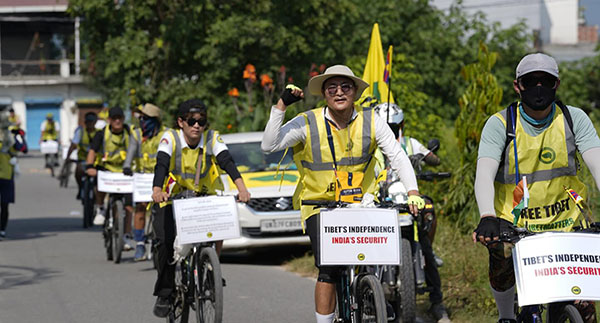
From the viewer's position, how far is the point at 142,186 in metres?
12.3

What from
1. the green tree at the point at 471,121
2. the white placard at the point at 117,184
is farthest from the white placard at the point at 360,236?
the white placard at the point at 117,184

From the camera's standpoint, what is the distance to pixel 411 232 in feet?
28.3

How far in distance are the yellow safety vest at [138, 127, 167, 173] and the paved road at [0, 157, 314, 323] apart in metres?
1.21

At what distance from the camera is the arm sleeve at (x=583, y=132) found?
563 cm

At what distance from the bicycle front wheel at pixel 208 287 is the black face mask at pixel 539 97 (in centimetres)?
273

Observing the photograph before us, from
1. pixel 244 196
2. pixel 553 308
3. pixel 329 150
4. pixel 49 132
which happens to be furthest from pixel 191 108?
pixel 49 132

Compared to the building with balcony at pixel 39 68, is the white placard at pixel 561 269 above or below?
below

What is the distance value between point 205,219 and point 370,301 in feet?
6.69

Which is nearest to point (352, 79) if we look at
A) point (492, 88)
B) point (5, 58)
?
point (492, 88)

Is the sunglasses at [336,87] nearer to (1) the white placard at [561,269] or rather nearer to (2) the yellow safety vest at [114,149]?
(1) the white placard at [561,269]

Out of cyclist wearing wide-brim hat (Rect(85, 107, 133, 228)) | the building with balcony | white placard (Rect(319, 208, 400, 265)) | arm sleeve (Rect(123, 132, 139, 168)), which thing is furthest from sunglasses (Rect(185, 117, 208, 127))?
the building with balcony

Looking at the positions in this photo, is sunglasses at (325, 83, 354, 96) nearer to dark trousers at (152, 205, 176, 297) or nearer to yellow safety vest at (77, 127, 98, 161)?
dark trousers at (152, 205, 176, 297)

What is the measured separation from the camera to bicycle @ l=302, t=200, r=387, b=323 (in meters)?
5.95

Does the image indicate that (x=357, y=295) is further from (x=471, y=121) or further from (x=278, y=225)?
(x=471, y=121)
